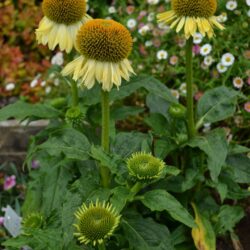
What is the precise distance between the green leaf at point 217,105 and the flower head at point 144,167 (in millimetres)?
469

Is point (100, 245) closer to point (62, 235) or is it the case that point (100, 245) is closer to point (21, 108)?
point (62, 235)

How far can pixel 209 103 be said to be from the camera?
222cm

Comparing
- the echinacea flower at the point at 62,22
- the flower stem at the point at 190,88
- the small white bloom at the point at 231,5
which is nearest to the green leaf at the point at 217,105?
the flower stem at the point at 190,88

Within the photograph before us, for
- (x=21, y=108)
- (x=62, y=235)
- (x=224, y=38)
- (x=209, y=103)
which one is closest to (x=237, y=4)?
(x=224, y=38)

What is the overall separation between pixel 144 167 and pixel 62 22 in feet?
2.02

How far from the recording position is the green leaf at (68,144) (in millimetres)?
1950

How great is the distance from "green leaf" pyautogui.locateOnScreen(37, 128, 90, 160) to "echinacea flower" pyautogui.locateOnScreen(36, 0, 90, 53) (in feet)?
0.95

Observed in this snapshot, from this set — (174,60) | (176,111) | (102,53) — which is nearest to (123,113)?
(176,111)

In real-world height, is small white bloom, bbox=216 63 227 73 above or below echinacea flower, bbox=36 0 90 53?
below

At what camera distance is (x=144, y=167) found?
175 centimetres

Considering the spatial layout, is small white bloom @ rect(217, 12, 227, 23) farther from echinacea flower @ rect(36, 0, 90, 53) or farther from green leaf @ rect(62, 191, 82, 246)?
green leaf @ rect(62, 191, 82, 246)

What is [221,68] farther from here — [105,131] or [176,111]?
[105,131]

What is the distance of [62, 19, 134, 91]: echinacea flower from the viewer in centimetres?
172

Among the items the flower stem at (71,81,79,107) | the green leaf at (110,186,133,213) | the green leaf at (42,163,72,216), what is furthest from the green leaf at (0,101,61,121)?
the green leaf at (110,186,133,213)
